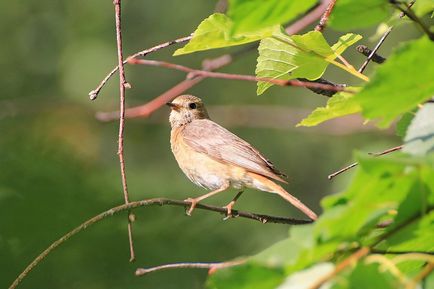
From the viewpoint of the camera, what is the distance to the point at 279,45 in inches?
80.2

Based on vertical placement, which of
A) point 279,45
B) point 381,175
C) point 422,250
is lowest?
point 422,250

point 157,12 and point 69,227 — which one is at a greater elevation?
point 157,12

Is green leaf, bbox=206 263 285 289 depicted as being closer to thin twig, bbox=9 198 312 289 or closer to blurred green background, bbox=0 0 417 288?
thin twig, bbox=9 198 312 289

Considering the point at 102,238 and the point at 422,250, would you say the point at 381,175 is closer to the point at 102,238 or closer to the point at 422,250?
the point at 422,250

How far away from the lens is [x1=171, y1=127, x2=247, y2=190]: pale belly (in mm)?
4629

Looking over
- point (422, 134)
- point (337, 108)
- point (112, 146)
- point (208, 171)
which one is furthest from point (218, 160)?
point (112, 146)

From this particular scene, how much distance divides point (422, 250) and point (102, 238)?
2998 mm

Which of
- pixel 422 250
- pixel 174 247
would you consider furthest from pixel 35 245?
pixel 422 250

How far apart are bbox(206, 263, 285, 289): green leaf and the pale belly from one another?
11.1ft

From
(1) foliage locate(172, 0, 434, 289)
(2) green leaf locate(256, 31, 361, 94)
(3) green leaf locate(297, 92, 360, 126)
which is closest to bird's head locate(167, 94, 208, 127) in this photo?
(2) green leaf locate(256, 31, 361, 94)

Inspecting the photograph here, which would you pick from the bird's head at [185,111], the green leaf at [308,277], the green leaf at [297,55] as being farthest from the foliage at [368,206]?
the bird's head at [185,111]

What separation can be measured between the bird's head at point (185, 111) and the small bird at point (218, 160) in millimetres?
127

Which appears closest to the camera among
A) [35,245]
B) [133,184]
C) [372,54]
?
[372,54]

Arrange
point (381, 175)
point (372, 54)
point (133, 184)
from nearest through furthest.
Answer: point (381, 175)
point (372, 54)
point (133, 184)
